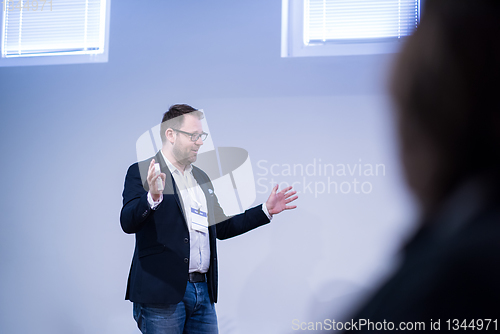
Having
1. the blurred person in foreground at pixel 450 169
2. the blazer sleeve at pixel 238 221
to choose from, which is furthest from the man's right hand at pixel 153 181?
the blurred person in foreground at pixel 450 169

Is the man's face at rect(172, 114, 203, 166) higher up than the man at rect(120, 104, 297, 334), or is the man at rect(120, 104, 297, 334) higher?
the man's face at rect(172, 114, 203, 166)

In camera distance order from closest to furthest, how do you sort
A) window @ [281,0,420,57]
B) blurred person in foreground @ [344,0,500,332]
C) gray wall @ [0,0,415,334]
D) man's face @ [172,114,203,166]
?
blurred person in foreground @ [344,0,500,332] < man's face @ [172,114,203,166] < gray wall @ [0,0,415,334] < window @ [281,0,420,57]

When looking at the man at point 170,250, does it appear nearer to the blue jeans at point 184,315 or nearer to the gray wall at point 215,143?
the blue jeans at point 184,315

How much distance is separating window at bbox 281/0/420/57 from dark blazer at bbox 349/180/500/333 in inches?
106

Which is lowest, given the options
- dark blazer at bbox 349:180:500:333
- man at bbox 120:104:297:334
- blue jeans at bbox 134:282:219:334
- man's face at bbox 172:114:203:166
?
blue jeans at bbox 134:282:219:334

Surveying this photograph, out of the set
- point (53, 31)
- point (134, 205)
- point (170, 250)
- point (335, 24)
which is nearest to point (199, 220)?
point (170, 250)

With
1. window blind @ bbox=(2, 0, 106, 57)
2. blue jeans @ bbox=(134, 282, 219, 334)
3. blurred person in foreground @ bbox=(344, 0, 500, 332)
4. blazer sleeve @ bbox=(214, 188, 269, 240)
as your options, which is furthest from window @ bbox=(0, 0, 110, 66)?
blurred person in foreground @ bbox=(344, 0, 500, 332)

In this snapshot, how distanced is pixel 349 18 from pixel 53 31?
2.10 m

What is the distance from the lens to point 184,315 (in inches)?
73.9

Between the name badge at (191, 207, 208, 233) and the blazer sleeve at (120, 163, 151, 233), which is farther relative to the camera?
the name badge at (191, 207, 208, 233)

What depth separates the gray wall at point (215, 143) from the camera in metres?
2.72

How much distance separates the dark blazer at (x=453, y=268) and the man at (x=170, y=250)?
1.48m

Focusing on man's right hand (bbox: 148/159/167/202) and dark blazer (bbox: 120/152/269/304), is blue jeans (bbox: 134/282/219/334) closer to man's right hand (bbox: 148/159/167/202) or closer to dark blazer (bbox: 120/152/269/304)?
dark blazer (bbox: 120/152/269/304)

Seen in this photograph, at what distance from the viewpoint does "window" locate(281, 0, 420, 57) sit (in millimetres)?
2842
